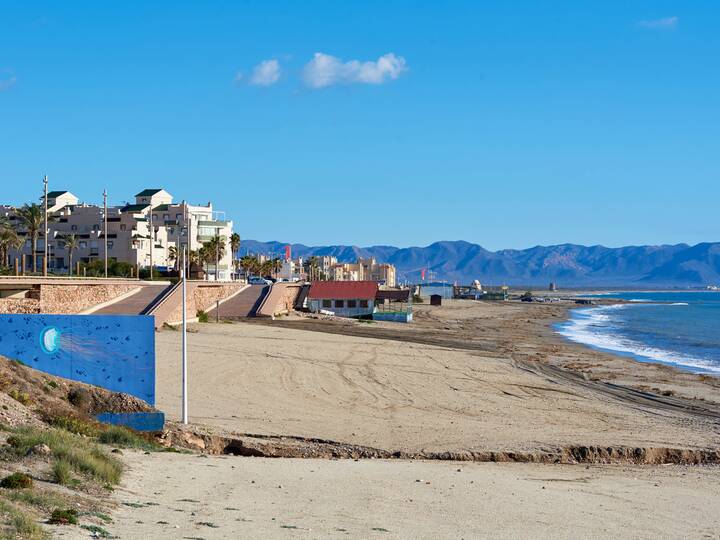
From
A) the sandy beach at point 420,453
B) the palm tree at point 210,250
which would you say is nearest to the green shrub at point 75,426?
the sandy beach at point 420,453

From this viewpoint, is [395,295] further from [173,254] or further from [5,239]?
[5,239]

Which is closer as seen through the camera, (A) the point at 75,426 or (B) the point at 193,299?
(A) the point at 75,426

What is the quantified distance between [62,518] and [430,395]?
692 inches

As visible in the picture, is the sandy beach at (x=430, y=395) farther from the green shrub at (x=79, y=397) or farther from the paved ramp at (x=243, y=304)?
the paved ramp at (x=243, y=304)


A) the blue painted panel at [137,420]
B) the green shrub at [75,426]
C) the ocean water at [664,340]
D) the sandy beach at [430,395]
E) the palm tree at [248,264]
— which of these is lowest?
the ocean water at [664,340]

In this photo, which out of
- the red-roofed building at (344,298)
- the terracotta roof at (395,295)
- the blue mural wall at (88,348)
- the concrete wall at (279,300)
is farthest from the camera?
the terracotta roof at (395,295)

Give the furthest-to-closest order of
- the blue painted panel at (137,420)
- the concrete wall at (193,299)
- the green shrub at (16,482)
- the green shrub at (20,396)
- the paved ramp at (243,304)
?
the paved ramp at (243,304) < the concrete wall at (193,299) < the blue painted panel at (137,420) < the green shrub at (20,396) < the green shrub at (16,482)

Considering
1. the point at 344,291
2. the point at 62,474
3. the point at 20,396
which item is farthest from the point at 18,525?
the point at 344,291

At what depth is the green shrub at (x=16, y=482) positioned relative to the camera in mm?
9703

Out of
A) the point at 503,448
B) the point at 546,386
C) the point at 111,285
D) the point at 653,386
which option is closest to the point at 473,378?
the point at 546,386

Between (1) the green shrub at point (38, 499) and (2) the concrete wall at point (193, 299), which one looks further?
(2) the concrete wall at point (193, 299)

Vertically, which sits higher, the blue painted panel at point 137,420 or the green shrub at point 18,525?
the green shrub at point 18,525

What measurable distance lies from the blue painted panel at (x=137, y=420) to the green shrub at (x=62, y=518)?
22.7ft

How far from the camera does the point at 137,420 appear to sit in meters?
16.0
